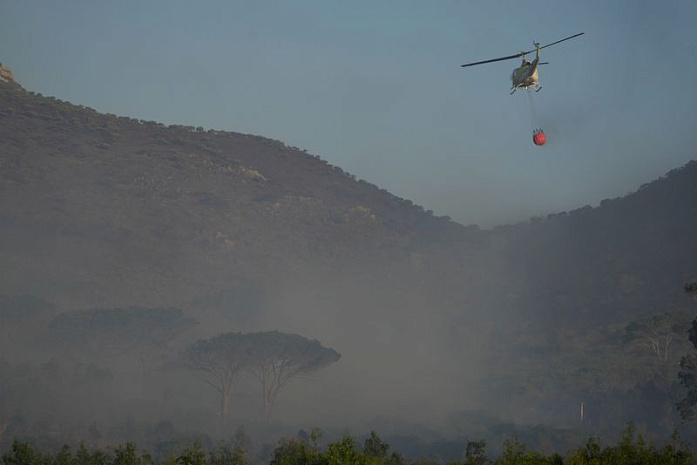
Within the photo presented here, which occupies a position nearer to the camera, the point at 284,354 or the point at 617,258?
A: the point at 284,354

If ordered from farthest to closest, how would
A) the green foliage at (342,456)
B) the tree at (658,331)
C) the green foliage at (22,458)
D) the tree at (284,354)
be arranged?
1. the tree at (284,354)
2. the tree at (658,331)
3. the green foliage at (22,458)
4. the green foliage at (342,456)

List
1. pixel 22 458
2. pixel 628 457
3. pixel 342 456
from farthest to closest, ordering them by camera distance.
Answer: pixel 22 458, pixel 342 456, pixel 628 457

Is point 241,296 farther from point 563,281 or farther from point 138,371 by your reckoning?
point 563,281

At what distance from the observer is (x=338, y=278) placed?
182 metres

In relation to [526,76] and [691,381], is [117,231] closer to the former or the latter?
[691,381]

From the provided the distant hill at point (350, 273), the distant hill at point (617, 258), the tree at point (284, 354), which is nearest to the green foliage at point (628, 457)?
the tree at point (284, 354)

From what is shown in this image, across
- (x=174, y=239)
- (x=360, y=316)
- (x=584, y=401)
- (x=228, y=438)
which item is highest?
(x=174, y=239)

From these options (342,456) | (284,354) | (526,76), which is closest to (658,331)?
(284,354)

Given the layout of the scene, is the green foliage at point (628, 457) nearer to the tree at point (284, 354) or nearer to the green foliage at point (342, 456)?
the green foliage at point (342, 456)

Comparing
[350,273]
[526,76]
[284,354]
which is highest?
[350,273]

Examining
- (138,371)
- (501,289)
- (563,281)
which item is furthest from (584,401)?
(501,289)

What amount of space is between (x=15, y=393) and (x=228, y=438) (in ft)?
73.0

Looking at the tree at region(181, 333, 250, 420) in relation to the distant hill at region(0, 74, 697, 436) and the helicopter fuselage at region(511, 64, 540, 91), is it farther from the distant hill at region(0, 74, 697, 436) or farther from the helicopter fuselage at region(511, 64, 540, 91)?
the helicopter fuselage at region(511, 64, 540, 91)

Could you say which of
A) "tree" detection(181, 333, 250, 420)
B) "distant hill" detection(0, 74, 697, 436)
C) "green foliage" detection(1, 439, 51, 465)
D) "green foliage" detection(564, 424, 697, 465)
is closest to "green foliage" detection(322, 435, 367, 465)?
"green foliage" detection(564, 424, 697, 465)
